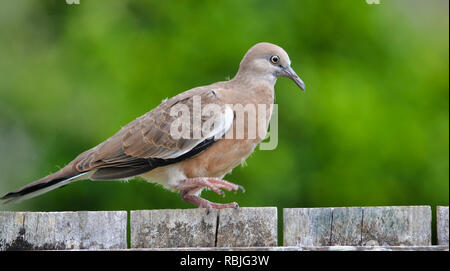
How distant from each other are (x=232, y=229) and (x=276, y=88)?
3268 millimetres

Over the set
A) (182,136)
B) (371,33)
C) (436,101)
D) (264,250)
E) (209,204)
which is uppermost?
(371,33)

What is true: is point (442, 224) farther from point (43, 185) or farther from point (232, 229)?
point (43, 185)

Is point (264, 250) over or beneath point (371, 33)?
beneath

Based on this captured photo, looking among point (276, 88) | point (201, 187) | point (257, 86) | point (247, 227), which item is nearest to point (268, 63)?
point (257, 86)

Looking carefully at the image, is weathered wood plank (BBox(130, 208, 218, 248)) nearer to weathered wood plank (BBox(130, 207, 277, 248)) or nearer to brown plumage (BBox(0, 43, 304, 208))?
weathered wood plank (BBox(130, 207, 277, 248))

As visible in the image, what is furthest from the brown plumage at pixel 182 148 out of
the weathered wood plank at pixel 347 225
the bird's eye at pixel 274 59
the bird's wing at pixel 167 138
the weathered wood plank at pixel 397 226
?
the weathered wood plank at pixel 397 226

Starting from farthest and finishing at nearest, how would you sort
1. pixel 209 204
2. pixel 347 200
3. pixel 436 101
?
pixel 436 101, pixel 347 200, pixel 209 204

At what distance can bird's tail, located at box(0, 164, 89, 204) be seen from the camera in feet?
14.3

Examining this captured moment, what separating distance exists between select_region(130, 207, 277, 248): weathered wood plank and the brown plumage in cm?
57

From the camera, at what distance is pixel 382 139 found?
22.8 feet

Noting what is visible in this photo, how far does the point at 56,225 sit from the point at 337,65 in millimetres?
3975

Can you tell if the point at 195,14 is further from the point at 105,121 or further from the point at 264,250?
the point at 264,250

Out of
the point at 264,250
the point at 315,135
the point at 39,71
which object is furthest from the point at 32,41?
the point at 264,250

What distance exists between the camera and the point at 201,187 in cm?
462
